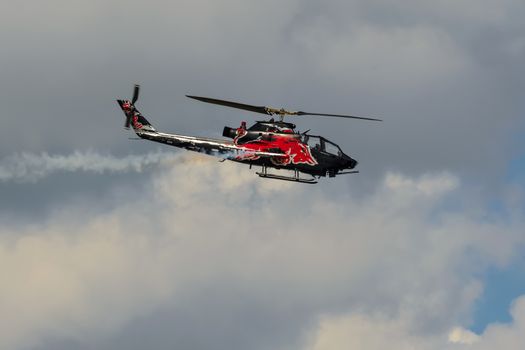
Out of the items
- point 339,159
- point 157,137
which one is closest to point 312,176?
point 339,159

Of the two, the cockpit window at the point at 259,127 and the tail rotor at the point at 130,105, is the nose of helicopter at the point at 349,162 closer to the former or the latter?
the cockpit window at the point at 259,127

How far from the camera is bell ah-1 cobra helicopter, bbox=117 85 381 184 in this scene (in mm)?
64438

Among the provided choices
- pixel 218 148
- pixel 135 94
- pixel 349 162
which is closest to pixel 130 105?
pixel 135 94

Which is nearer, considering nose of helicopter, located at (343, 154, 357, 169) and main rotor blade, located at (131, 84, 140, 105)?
nose of helicopter, located at (343, 154, 357, 169)

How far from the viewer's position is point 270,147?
65.1 m

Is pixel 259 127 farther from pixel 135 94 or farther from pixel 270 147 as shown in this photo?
pixel 135 94

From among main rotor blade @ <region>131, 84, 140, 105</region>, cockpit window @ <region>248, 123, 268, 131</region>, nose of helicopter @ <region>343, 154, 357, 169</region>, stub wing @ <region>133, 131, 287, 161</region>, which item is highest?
main rotor blade @ <region>131, 84, 140, 105</region>

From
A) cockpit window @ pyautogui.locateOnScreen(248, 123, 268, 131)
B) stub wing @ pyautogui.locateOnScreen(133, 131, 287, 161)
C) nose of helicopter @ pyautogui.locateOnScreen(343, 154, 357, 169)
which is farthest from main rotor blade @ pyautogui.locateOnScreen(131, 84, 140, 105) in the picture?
nose of helicopter @ pyautogui.locateOnScreen(343, 154, 357, 169)

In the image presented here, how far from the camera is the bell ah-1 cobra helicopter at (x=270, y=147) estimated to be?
64.4 metres

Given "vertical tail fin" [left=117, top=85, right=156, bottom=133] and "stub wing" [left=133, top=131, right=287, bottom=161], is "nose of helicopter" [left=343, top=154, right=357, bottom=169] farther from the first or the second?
"vertical tail fin" [left=117, top=85, right=156, bottom=133]

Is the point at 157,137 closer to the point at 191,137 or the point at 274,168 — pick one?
the point at 191,137

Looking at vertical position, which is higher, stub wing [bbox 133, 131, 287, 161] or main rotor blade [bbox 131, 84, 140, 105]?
main rotor blade [bbox 131, 84, 140, 105]

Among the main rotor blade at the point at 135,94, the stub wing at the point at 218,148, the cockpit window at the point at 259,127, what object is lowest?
the stub wing at the point at 218,148

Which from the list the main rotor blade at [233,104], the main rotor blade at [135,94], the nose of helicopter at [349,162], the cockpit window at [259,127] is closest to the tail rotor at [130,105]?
the main rotor blade at [135,94]
